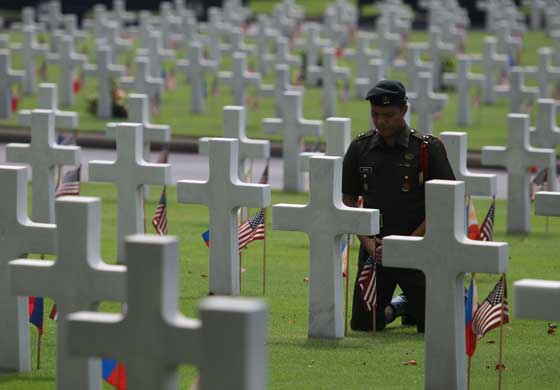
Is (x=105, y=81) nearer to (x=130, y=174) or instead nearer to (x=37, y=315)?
(x=130, y=174)

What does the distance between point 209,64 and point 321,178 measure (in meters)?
17.3

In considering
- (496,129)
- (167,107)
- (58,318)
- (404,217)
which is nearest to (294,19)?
(167,107)

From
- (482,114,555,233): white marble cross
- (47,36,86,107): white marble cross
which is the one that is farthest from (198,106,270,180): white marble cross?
(47,36,86,107): white marble cross

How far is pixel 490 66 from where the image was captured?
28.8m

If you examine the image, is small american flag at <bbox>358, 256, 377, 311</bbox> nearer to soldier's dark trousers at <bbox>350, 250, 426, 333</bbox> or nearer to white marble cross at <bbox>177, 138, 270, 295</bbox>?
soldier's dark trousers at <bbox>350, 250, 426, 333</bbox>

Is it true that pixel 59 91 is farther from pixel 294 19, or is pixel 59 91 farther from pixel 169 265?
pixel 169 265

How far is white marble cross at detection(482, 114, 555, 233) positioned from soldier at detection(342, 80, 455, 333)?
482 cm

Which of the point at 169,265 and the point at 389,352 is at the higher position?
the point at 169,265

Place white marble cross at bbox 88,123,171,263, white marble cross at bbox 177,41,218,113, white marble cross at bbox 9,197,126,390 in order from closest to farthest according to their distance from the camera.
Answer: white marble cross at bbox 9,197,126,390, white marble cross at bbox 88,123,171,263, white marble cross at bbox 177,41,218,113

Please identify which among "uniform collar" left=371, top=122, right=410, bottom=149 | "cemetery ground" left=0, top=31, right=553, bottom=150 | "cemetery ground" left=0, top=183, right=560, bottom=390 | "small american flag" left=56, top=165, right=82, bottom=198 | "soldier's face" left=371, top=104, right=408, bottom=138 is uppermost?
"soldier's face" left=371, top=104, right=408, bottom=138

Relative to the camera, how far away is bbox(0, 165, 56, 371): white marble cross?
851 cm

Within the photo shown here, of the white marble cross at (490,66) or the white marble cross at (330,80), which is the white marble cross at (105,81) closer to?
the white marble cross at (330,80)

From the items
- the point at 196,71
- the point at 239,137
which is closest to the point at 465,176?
the point at 239,137

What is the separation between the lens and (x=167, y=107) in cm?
2761
